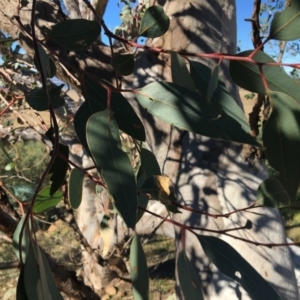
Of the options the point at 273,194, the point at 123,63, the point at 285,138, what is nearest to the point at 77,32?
the point at 123,63

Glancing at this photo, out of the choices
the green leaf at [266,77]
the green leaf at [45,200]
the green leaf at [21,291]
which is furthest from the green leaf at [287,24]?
the green leaf at [45,200]

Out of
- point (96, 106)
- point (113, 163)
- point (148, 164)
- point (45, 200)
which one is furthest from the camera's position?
point (45, 200)

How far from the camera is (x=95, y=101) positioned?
0.61 meters

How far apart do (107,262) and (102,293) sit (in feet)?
1.02

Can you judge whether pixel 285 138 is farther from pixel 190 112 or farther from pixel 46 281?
pixel 46 281

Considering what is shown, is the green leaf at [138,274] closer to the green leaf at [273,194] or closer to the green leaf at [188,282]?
the green leaf at [188,282]

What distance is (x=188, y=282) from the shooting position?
2.25 feet

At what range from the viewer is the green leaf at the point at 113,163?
475 millimetres

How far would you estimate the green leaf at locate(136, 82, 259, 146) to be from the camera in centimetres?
55

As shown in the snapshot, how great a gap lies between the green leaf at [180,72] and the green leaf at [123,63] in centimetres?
7

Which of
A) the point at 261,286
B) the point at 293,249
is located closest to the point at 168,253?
the point at 293,249

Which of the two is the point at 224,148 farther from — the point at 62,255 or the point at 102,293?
the point at 62,255

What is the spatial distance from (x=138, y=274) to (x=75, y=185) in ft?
0.58

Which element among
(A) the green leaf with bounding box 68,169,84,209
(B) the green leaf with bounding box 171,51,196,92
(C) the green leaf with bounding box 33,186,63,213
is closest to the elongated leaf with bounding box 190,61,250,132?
(B) the green leaf with bounding box 171,51,196,92
